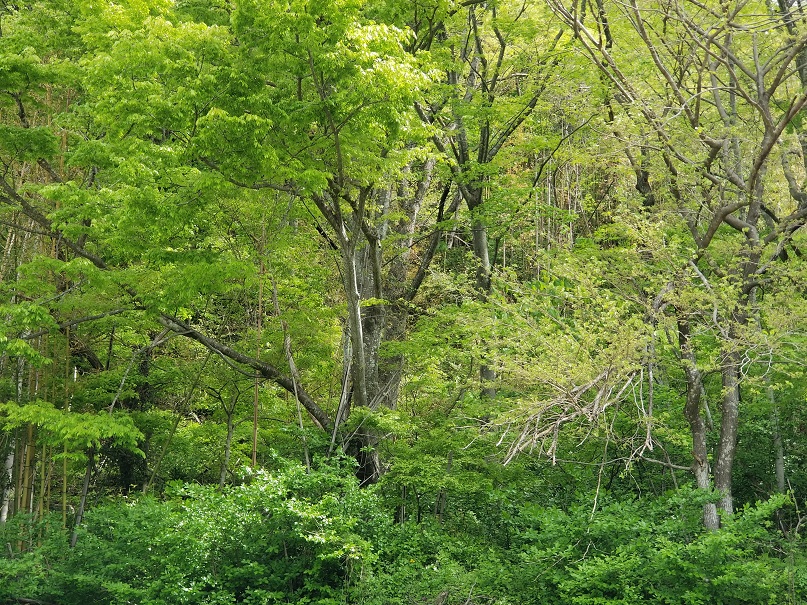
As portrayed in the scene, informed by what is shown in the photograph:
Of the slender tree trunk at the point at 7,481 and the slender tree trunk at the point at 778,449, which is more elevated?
the slender tree trunk at the point at 778,449

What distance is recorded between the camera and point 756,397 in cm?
910

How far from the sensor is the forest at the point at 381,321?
7.02m

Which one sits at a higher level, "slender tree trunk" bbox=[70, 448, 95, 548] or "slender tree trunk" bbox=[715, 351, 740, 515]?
"slender tree trunk" bbox=[715, 351, 740, 515]

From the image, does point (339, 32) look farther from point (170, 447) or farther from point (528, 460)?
point (170, 447)

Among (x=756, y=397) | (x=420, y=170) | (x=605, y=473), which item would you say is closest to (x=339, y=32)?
(x=420, y=170)

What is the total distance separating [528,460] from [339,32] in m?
5.38

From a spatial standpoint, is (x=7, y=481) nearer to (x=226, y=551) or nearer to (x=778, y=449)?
(x=226, y=551)

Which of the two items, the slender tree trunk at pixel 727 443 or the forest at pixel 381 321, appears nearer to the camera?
the forest at pixel 381 321

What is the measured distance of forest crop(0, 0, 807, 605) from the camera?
702 centimetres

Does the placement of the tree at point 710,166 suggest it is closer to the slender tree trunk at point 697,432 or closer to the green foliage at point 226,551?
the slender tree trunk at point 697,432

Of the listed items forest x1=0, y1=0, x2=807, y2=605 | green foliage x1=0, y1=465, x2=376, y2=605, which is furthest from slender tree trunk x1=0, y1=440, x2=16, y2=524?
green foliage x1=0, y1=465, x2=376, y2=605

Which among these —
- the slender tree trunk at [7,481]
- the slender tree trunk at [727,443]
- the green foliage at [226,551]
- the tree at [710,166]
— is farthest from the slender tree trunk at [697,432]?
the slender tree trunk at [7,481]

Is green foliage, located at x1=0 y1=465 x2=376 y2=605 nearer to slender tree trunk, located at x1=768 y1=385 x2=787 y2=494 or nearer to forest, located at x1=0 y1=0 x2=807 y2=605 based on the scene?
forest, located at x1=0 y1=0 x2=807 y2=605

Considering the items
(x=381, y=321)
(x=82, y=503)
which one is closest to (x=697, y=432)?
(x=381, y=321)
